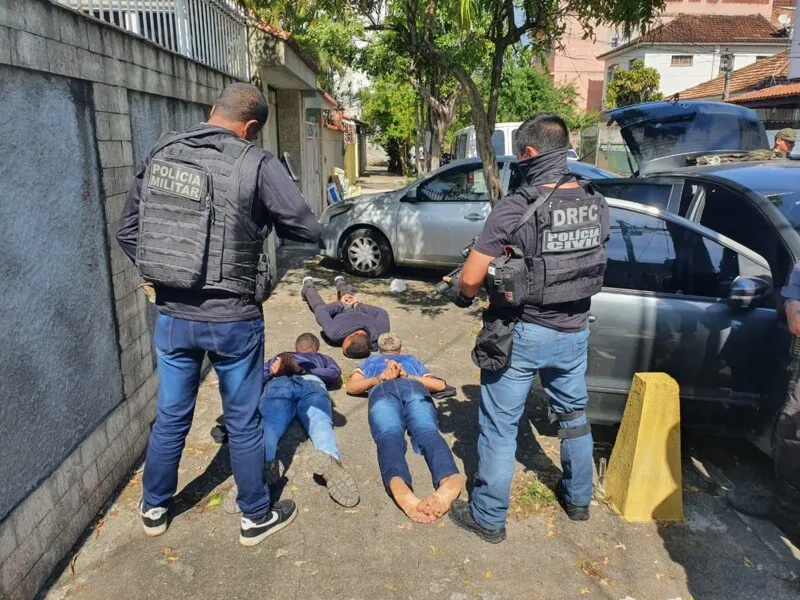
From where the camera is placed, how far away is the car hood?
7.18 meters

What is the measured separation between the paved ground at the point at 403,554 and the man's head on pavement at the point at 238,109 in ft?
6.40

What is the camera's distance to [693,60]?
1384 inches

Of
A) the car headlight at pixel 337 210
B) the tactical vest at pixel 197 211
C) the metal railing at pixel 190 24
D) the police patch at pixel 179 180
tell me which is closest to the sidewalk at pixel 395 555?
the tactical vest at pixel 197 211

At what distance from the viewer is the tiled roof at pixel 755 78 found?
23.9 m

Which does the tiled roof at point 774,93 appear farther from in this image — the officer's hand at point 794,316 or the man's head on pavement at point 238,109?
the man's head on pavement at point 238,109

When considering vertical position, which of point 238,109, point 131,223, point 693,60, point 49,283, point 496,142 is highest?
point 693,60

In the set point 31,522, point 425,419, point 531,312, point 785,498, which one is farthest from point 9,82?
point 785,498

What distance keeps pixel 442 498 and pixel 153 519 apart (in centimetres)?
143

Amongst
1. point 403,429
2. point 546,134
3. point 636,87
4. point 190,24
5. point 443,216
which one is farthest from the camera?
point 636,87

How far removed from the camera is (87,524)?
10.3ft

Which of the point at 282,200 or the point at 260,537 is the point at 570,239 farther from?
the point at 260,537

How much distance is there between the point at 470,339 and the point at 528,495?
2970mm

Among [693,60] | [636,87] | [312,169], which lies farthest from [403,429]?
[693,60]

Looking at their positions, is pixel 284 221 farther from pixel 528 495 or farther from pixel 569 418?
pixel 528 495
